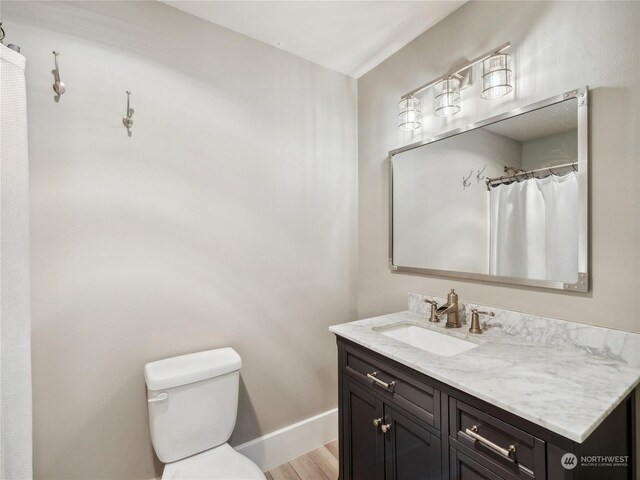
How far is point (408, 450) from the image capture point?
3.89 feet

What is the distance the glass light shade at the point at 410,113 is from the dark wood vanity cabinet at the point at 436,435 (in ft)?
4.23

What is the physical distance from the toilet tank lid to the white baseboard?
2.09 ft

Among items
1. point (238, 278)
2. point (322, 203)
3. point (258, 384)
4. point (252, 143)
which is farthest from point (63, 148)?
point (258, 384)

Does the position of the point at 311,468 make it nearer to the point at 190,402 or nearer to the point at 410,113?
the point at 190,402

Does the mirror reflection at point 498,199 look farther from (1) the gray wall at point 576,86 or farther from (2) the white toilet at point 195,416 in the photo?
(2) the white toilet at point 195,416

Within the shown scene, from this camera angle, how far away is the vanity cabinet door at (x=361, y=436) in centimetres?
134

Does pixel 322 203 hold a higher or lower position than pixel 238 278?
higher

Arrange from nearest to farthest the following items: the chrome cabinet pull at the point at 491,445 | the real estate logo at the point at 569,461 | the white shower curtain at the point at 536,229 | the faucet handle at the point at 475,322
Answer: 1. the real estate logo at the point at 569,461
2. the chrome cabinet pull at the point at 491,445
3. the white shower curtain at the point at 536,229
4. the faucet handle at the point at 475,322

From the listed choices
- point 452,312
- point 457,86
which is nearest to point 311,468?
point 452,312

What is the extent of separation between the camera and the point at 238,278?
181cm

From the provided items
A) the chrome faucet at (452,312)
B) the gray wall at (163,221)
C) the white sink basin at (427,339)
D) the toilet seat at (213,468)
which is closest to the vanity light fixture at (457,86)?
the gray wall at (163,221)

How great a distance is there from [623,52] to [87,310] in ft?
7.86

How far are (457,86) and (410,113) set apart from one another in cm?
28

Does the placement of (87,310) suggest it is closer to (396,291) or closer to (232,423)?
(232,423)
